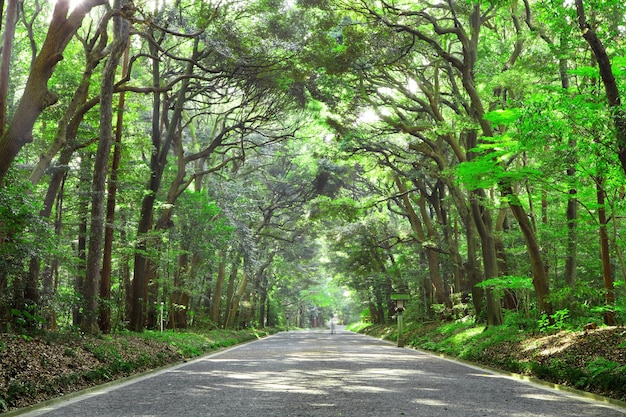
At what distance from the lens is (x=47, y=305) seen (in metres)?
11.3

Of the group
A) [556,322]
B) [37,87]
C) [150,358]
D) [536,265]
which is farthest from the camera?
[536,265]

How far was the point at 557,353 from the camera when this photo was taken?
31.7ft

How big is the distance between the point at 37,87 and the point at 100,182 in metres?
4.12

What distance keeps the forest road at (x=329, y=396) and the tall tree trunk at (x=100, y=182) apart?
2.59 m

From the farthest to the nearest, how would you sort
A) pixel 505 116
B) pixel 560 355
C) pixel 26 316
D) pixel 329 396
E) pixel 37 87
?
pixel 505 116 → pixel 26 316 → pixel 560 355 → pixel 37 87 → pixel 329 396

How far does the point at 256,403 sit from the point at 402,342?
52.7 ft

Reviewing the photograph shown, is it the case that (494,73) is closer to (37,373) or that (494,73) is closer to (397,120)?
(397,120)

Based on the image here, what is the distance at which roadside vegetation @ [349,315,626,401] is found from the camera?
25.3 ft

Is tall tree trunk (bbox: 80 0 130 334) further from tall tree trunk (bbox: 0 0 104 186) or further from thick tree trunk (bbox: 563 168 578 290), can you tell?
thick tree trunk (bbox: 563 168 578 290)

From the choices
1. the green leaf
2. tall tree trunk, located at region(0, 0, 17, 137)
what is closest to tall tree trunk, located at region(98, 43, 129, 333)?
tall tree trunk, located at region(0, 0, 17, 137)

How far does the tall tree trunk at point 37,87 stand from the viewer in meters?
8.63

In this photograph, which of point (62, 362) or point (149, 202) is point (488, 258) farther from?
point (62, 362)

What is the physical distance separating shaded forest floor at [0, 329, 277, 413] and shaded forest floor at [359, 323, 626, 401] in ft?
24.7

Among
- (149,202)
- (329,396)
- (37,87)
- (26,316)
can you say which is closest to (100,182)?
(26,316)
